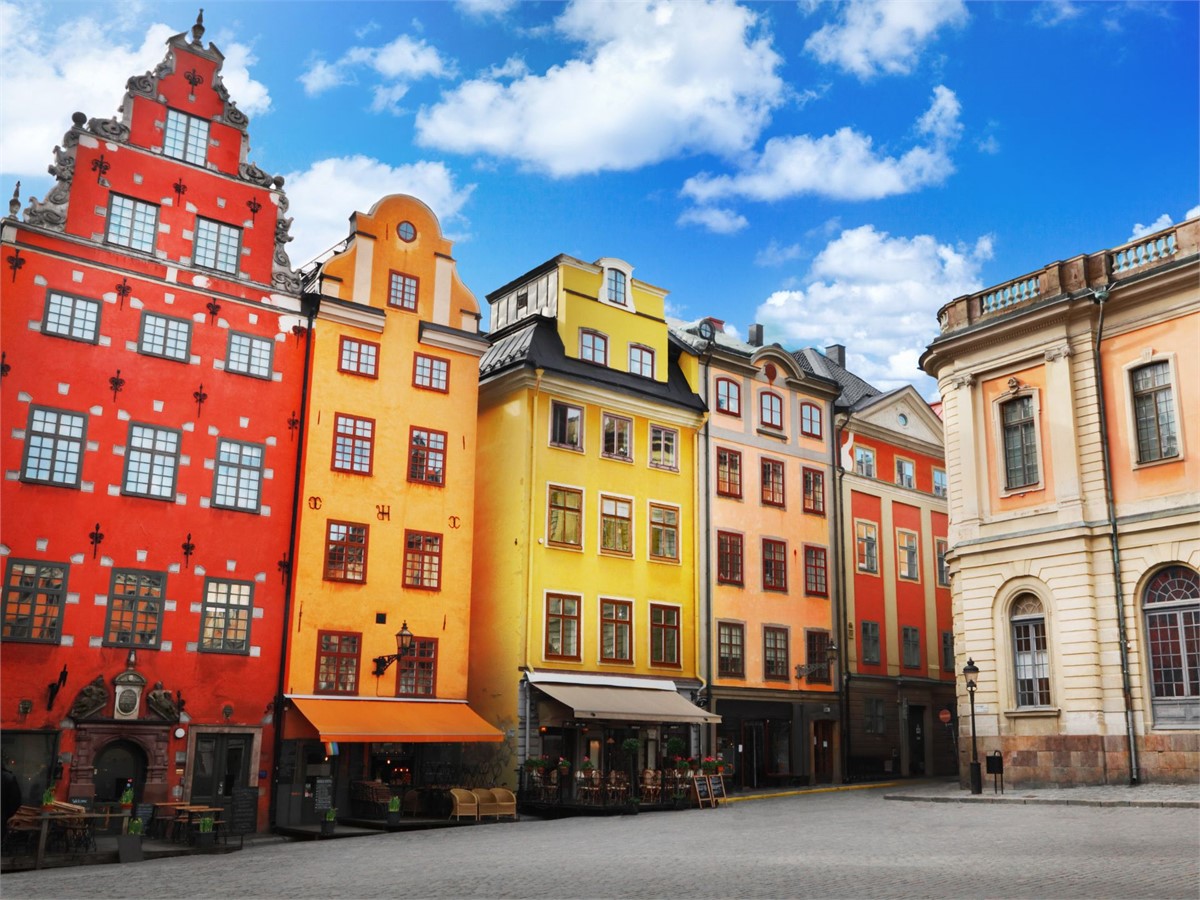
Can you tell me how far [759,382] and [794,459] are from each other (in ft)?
10.5

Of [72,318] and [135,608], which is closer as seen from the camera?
[135,608]

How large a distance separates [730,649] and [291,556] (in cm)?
1600

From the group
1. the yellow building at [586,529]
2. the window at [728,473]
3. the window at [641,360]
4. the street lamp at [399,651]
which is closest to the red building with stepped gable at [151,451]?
the street lamp at [399,651]

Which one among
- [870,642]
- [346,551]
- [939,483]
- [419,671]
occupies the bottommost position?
[419,671]

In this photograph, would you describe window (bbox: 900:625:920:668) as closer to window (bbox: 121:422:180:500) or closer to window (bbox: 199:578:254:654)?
window (bbox: 199:578:254:654)

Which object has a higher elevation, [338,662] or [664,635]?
[664,635]

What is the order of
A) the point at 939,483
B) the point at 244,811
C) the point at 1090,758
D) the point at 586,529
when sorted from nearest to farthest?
the point at 244,811
the point at 1090,758
the point at 586,529
the point at 939,483

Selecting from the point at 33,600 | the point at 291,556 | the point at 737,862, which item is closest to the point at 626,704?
the point at 291,556

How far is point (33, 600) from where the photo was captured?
84.2 feet

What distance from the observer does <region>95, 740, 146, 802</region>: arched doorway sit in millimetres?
25938

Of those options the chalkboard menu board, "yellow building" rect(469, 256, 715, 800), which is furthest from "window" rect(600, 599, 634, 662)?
the chalkboard menu board

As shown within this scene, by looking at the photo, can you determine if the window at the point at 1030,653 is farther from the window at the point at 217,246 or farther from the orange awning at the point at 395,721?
the window at the point at 217,246

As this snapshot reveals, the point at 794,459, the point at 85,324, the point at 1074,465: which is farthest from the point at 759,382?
the point at 85,324

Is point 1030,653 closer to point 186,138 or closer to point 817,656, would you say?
point 817,656
